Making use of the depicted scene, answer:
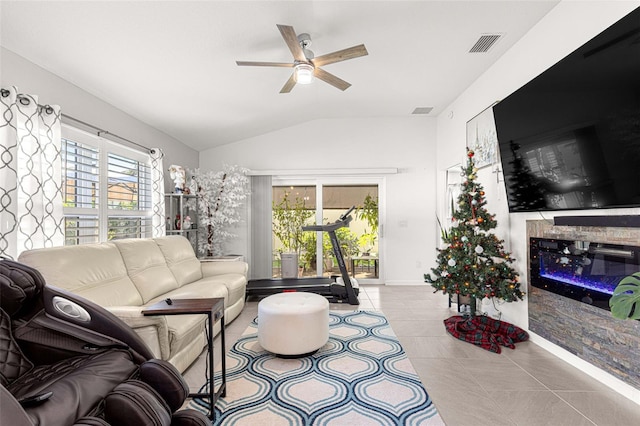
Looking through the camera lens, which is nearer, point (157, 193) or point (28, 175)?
point (28, 175)

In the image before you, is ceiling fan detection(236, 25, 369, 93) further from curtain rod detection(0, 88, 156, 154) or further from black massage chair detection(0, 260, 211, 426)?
black massage chair detection(0, 260, 211, 426)

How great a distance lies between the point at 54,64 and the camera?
102 inches

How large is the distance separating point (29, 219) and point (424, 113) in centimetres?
533

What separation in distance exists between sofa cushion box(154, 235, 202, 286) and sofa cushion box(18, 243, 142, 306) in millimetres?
727

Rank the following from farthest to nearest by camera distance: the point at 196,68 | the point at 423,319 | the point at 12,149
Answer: the point at 423,319, the point at 196,68, the point at 12,149

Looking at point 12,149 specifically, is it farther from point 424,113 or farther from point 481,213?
point 424,113

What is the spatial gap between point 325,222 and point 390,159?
1665 millimetres

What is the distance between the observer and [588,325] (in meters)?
2.34

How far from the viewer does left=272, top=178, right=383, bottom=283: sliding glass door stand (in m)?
5.66

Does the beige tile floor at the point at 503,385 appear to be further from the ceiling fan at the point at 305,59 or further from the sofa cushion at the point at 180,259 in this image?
the ceiling fan at the point at 305,59

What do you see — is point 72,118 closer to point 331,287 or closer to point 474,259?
point 331,287

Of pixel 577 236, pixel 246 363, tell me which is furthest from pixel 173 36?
pixel 577 236

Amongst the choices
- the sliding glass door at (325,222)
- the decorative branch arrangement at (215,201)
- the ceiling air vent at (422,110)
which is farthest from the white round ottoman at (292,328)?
the ceiling air vent at (422,110)

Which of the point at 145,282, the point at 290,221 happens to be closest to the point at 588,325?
the point at 145,282
